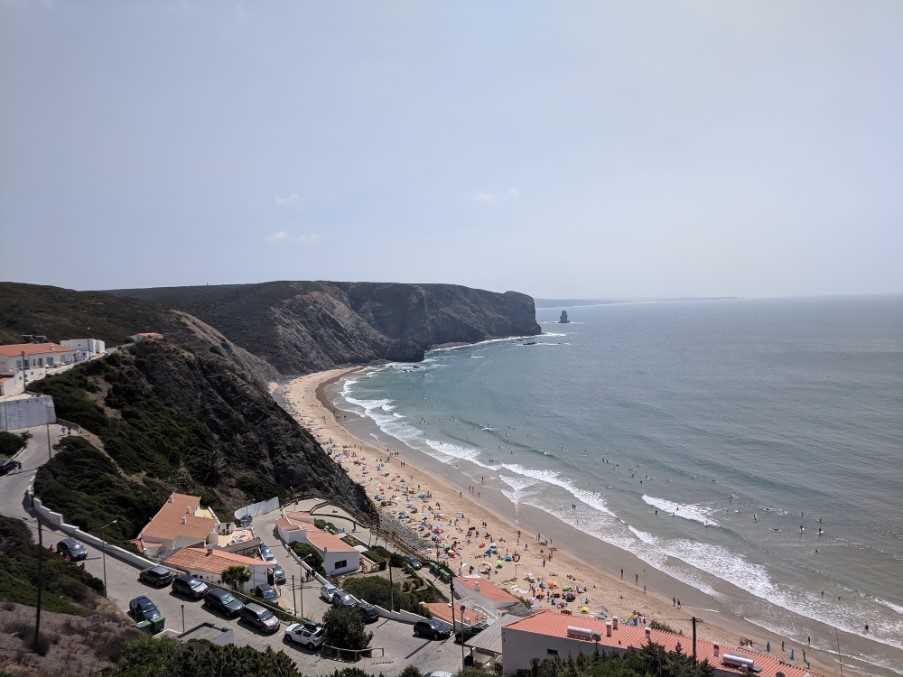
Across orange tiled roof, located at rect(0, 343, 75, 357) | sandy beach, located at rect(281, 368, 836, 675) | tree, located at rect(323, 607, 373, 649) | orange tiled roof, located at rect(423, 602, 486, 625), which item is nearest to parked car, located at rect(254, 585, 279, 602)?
tree, located at rect(323, 607, 373, 649)

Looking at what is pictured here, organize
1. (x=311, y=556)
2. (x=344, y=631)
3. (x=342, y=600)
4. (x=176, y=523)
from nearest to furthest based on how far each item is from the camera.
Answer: (x=344, y=631)
(x=342, y=600)
(x=176, y=523)
(x=311, y=556)

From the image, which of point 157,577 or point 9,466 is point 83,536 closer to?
point 157,577

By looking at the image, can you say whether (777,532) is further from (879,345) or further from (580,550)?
(879,345)

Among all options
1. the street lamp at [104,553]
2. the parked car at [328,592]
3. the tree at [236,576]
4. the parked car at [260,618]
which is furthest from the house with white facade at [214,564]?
the parked car at [260,618]

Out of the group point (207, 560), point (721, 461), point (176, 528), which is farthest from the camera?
point (721, 461)

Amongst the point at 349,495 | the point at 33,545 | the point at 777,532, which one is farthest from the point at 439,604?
the point at 777,532

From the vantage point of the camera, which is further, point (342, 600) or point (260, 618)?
point (342, 600)

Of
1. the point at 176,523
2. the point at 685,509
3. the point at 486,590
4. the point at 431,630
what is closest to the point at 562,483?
the point at 685,509

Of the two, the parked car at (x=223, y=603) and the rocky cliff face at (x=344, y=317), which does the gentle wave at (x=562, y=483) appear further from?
the rocky cliff face at (x=344, y=317)
